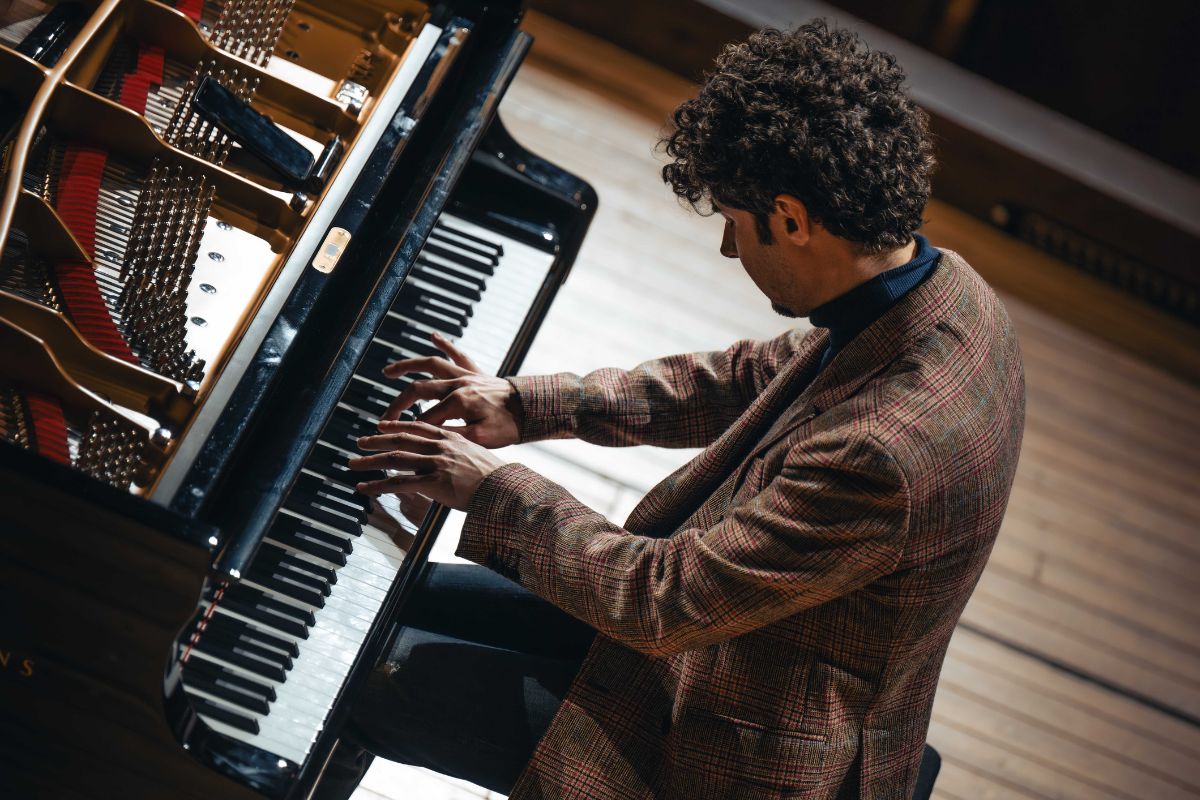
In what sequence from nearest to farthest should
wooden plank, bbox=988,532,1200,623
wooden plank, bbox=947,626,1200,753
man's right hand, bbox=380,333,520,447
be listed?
man's right hand, bbox=380,333,520,447 → wooden plank, bbox=947,626,1200,753 → wooden plank, bbox=988,532,1200,623

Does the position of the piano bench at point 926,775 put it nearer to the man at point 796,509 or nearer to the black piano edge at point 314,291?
the man at point 796,509

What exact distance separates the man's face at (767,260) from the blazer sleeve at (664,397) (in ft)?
1.26

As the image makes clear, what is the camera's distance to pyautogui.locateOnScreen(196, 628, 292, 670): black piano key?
1.65 m

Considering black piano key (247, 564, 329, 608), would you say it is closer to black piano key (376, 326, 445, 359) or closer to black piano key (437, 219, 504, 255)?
black piano key (376, 326, 445, 359)

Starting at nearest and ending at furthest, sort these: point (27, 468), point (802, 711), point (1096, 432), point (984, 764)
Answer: point (27, 468) → point (802, 711) → point (984, 764) → point (1096, 432)

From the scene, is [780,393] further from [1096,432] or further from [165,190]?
[1096,432]

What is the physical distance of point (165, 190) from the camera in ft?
6.44

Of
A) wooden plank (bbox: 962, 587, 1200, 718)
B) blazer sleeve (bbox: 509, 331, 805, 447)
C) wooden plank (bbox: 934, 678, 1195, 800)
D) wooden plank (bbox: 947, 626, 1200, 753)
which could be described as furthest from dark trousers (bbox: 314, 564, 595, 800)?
wooden plank (bbox: 962, 587, 1200, 718)

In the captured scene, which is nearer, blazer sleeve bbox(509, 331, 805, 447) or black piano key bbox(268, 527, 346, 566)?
black piano key bbox(268, 527, 346, 566)

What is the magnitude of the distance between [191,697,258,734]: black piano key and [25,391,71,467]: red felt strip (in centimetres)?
39

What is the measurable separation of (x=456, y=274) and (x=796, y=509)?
1062 mm

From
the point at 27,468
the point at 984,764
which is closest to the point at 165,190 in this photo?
the point at 27,468

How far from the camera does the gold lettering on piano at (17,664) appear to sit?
155 centimetres

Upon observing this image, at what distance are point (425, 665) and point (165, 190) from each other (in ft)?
3.05
